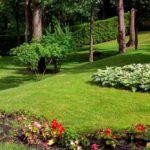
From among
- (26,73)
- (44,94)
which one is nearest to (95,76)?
(44,94)

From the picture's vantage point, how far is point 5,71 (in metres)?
28.0

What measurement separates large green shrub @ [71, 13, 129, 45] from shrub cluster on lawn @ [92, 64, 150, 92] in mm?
25211

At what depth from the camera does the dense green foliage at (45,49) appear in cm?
2019

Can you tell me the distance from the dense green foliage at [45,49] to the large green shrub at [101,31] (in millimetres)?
15766

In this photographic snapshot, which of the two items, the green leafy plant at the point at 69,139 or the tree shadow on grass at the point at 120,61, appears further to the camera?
the tree shadow on grass at the point at 120,61

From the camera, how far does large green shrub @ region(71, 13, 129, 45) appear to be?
37.6 meters

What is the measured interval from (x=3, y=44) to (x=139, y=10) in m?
15.4

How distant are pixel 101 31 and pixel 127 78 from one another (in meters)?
26.9

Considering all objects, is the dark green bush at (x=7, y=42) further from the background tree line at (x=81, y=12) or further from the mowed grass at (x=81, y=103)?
the mowed grass at (x=81, y=103)

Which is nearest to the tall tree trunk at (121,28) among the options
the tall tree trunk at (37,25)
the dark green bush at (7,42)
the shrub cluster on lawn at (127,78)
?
the tall tree trunk at (37,25)

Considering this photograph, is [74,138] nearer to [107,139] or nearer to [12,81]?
[107,139]

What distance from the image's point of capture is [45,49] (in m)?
20.6

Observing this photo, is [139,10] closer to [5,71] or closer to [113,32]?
[113,32]

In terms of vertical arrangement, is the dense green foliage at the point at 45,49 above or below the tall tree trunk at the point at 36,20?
below
